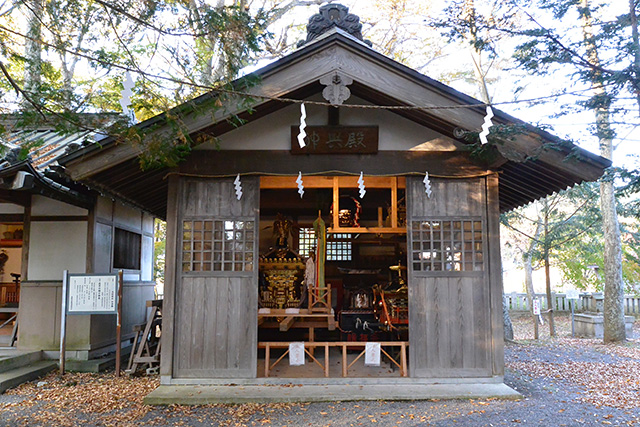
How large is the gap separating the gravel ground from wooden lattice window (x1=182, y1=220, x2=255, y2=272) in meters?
2.01

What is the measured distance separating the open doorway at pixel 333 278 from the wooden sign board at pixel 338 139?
56 centimetres

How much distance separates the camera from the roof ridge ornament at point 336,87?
6.73 metres

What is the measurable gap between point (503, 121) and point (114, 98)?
5.13m

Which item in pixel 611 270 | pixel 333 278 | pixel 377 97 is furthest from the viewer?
pixel 611 270

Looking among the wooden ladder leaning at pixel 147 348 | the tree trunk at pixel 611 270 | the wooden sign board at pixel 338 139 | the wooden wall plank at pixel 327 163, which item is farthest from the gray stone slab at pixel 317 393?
the tree trunk at pixel 611 270

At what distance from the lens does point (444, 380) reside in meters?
7.11

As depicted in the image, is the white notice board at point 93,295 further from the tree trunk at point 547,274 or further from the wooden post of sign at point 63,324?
the tree trunk at point 547,274

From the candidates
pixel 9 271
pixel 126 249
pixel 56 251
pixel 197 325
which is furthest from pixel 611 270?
pixel 9 271

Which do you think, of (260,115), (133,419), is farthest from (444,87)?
(133,419)

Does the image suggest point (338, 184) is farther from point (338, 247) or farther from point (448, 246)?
point (338, 247)

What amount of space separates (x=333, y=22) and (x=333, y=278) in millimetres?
6901

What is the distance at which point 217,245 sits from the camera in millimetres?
7402

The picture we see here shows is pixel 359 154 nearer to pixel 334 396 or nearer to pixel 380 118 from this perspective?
pixel 380 118

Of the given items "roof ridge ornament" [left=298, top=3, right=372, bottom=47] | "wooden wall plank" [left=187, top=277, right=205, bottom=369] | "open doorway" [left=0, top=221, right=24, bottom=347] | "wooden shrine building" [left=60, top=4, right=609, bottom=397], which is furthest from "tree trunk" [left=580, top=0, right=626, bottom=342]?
"open doorway" [left=0, top=221, right=24, bottom=347]
